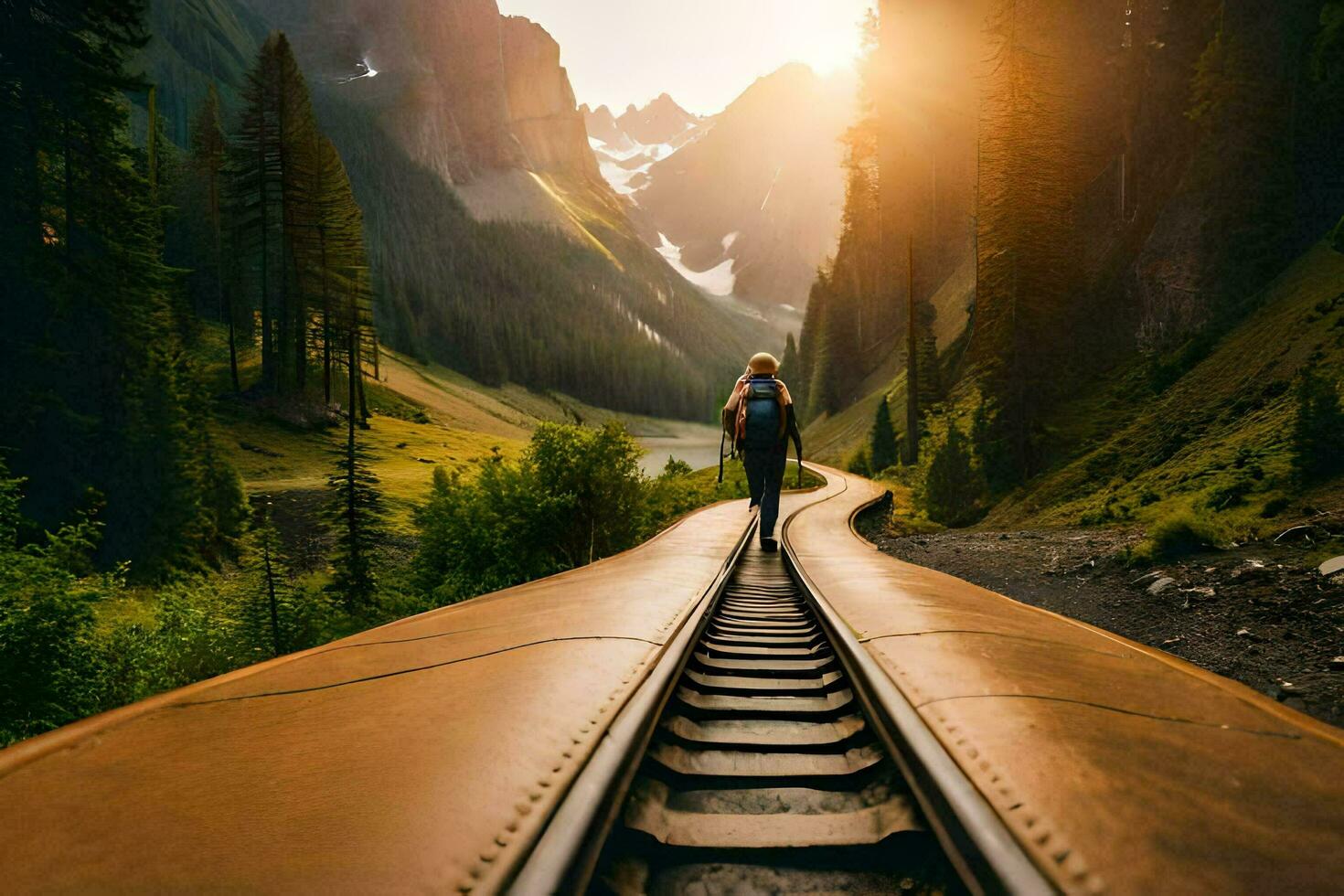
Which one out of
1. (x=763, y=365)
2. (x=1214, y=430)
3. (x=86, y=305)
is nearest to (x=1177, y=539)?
(x=763, y=365)

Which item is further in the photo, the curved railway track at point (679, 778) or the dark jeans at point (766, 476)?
the dark jeans at point (766, 476)

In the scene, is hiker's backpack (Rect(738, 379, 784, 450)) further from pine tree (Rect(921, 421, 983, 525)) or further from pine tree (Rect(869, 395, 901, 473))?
pine tree (Rect(869, 395, 901, 473))

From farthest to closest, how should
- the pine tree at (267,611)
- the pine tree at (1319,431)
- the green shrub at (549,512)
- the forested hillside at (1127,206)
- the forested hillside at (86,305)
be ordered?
the forested hillside at (1127,206), the forested hillside at (86,305), the green shrub at (549,512), the pine tree at (267,611), the pine tree at (1319,431)

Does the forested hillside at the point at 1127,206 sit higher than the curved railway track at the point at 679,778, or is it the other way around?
the forested hillside at the point at 1127,206

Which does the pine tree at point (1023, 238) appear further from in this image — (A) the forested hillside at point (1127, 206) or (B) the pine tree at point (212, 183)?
(B) the pine tree at point (212, 183)

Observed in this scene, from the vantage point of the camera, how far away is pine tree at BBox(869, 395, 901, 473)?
36.5 metres

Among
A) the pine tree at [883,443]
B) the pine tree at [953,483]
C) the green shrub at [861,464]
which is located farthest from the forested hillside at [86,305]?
the green shrub at [861,464]

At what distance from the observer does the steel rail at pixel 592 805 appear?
3.86ft

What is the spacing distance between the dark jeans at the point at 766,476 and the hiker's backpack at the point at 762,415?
0.23 meters

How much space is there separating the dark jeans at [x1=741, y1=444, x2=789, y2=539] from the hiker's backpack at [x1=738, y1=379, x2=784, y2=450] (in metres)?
0.23

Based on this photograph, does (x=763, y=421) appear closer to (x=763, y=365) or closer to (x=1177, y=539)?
(x=763, y=365)

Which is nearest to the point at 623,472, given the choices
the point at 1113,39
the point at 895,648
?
the point at 895,648

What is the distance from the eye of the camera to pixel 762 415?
7.62m

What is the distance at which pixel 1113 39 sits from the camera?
28.3 m
